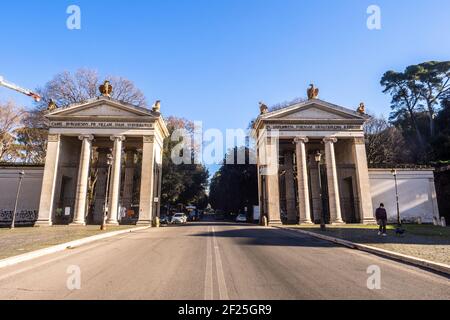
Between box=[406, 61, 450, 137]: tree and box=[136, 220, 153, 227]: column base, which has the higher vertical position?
box=[406, 61, 450, 137]: tree

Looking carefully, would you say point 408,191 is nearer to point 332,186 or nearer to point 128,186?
point 332,186

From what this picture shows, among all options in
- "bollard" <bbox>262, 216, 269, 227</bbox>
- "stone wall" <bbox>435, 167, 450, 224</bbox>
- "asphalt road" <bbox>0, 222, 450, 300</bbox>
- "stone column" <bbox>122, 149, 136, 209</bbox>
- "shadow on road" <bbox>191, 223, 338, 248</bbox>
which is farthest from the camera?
"stone wall" <bbox>435, 167, 450, 224</bbox>

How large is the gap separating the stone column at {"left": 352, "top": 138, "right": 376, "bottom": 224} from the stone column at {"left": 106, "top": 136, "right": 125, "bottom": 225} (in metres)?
26.5

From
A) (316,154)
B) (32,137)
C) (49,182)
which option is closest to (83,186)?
(49,182)

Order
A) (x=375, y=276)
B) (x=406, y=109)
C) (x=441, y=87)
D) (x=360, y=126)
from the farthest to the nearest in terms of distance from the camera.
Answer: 1. (x=406, y=109)
2. (x=441, y=87)
3. (x=360, y=126)
4. (x=375, y=276)

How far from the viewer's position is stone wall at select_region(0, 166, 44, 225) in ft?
122

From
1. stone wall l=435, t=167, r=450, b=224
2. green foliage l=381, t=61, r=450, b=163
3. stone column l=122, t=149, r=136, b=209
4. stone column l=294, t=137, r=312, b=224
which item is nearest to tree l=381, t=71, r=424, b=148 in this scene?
green foliage l=381, t=61, r=450, b=163

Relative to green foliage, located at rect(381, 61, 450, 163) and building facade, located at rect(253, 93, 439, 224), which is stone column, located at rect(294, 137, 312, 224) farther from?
green foliage, located at rect(381, 61, 450, 163)

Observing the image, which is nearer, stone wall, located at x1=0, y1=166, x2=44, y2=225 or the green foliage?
stone wall, located at x1=0, y1=166, x2=44, y2=225

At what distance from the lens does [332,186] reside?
35969 mm
